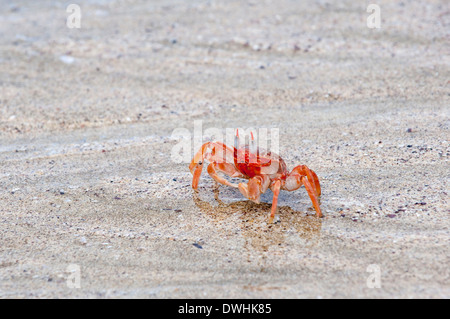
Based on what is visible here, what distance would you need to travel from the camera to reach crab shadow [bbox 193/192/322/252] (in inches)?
147

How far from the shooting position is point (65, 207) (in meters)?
4.36

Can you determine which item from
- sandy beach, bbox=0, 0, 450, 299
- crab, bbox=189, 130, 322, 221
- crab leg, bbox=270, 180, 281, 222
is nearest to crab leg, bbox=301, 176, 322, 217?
crab, bbox=189, 130, 322, 221

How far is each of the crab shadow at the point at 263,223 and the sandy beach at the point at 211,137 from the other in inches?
0.6

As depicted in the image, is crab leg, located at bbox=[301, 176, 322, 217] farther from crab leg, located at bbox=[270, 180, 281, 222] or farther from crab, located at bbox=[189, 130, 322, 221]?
crab leg, located at bbox=[270, 180, 281, 222]

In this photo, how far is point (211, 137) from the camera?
562 centimetres

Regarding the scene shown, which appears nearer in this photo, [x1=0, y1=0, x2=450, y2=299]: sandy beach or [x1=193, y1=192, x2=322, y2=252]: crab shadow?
[x1=0, y1=0, x2=450, y2=299]: sandy beach

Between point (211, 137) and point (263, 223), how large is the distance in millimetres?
1868

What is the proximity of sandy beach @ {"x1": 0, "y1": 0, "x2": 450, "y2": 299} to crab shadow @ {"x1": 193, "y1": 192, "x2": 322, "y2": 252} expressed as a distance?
0.02 meters

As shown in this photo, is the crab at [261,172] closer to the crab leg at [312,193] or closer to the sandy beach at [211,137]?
the crab leg at [312,193]

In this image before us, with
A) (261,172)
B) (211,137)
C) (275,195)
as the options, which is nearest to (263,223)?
(275,195)

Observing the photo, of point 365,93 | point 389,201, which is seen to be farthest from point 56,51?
point 389,201
